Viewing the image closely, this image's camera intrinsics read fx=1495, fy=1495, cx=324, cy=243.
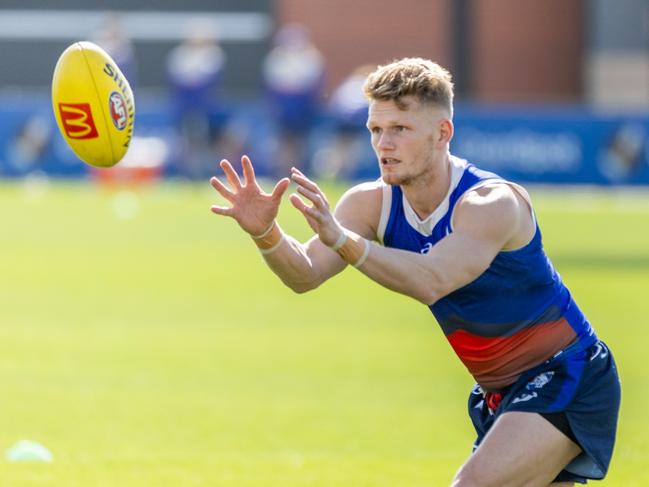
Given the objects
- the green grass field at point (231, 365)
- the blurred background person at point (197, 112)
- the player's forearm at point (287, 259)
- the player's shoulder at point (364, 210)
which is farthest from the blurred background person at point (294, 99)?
the player's forearm at point (287, 259)

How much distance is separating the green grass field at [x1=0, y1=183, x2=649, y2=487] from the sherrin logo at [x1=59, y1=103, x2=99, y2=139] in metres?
2.08

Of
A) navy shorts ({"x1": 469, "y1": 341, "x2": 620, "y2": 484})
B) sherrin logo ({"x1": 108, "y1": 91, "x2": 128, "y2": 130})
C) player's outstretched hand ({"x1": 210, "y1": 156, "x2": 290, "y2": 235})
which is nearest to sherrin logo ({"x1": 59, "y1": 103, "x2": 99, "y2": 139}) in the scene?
sherrin logo ({"x1": 108, "y1": 91, "x2": 128, "y2": 130})

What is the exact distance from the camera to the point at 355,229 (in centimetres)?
675

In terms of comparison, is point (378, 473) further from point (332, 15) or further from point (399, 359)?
point (332, 15)

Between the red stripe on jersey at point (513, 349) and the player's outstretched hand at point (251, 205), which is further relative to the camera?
the red stripe on jersey at point (513, 349)

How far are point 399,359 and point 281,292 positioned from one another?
14.3 feet

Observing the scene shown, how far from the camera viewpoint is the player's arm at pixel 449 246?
19.4 feet

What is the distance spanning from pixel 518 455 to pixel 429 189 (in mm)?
1202

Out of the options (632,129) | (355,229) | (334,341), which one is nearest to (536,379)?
(355,229)

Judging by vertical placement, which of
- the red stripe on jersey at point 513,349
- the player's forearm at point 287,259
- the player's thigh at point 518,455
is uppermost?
the player's forearm at point 287,259

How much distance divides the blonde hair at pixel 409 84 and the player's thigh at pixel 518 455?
139 centimetres

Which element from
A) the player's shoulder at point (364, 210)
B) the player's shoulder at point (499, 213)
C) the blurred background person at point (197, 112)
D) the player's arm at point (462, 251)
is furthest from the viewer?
the blurred background person at point (197, 112)

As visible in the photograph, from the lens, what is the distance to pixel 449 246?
20.2 ft

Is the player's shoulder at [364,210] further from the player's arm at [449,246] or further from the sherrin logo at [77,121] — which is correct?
the sherrin logo at [77,121]
